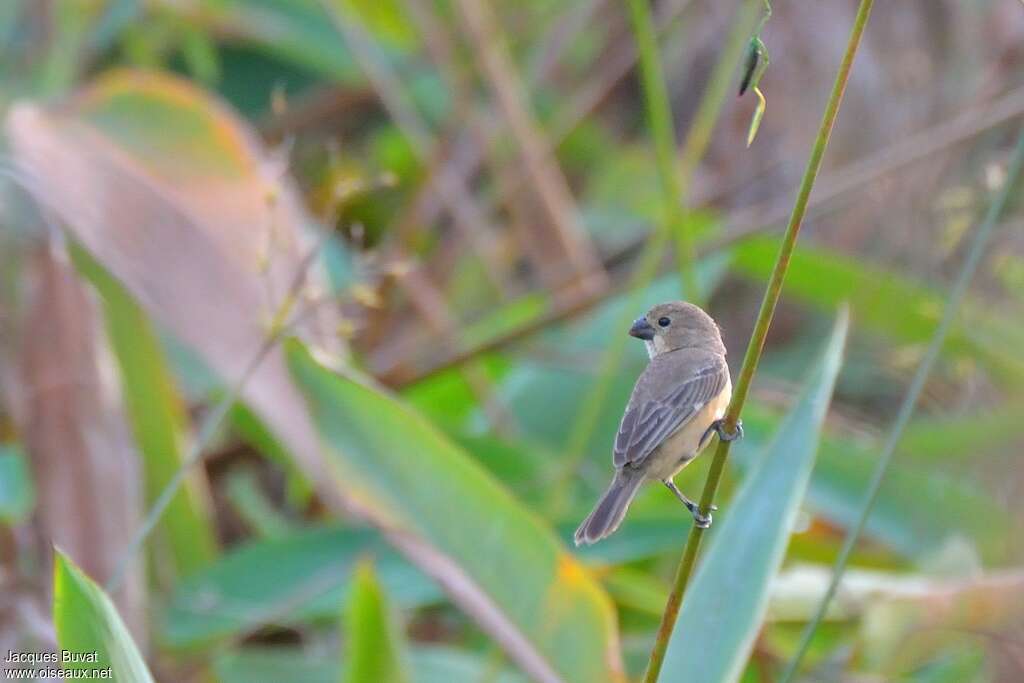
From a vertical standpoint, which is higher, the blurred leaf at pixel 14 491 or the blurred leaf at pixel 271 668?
the blurred leaf at pixel 14 491

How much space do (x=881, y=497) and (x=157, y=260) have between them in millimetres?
1423

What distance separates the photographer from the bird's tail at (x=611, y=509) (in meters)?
1.07

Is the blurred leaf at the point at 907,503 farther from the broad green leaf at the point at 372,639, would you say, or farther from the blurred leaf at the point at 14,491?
the blurred leaf at the point at 14,491

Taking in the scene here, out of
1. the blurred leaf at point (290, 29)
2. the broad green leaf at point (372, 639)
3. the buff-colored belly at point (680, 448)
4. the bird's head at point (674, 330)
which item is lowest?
the broad green leaf at point (372, 639)

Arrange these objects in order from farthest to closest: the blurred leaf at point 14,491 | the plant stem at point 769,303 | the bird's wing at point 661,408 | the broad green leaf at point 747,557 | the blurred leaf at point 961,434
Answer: the blurred leaf at point 14,491
the blurred leaf at point 961,434
the broad green leaf at point 747,557
the bird's wing at point 661,408
the plant stem at point 769,303

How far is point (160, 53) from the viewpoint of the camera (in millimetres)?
4676

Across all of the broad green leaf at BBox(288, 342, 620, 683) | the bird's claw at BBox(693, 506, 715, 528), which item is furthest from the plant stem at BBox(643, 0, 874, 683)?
the broad green leaf at BBox(288, 342, 620, 683)

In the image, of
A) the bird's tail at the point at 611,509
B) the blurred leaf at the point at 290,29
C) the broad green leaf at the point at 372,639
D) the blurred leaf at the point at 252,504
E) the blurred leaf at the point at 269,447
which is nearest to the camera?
the bird's tail at the point at 611,509

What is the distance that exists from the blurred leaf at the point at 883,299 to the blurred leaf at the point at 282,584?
3.34ft

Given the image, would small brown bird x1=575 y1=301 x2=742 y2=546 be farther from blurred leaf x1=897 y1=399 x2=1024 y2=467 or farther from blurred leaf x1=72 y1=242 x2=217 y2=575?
blurred leaf x1=72 y1=242 x2=217 y2=575

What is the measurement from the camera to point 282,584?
8.40ft

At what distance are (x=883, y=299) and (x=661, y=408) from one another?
197cm

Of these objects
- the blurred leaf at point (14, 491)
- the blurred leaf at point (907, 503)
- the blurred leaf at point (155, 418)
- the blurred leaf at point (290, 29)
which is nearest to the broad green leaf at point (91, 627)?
the blurred leaf at point (155, 418)

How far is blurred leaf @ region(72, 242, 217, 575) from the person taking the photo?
8.96 feet
